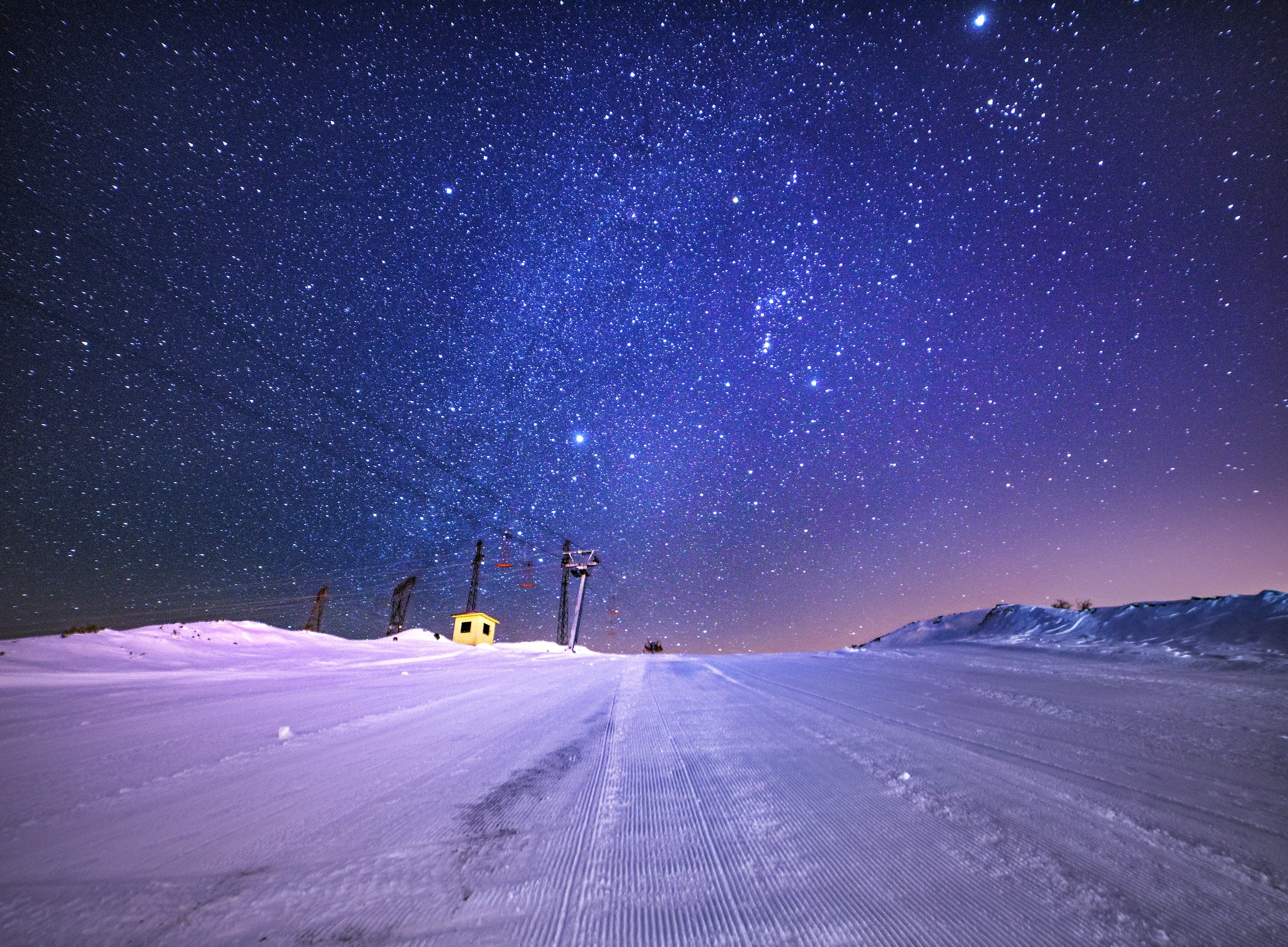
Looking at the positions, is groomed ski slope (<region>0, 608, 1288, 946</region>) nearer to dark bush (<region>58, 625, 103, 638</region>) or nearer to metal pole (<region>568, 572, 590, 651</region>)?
dark bush (<region>58, 625, 103, 638</region>)

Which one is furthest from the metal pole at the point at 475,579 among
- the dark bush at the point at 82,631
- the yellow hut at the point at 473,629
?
the dark bush at the point at 82,631

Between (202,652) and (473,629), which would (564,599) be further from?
(202,652)

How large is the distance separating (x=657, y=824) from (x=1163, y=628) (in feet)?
32.9

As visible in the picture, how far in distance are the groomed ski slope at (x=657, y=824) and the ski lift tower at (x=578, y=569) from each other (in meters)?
22.0

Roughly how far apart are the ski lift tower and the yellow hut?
5.16m

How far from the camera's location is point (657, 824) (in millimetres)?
1459

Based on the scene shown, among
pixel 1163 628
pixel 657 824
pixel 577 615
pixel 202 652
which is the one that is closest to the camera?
pixel 657 824

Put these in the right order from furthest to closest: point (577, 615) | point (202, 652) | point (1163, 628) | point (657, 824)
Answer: point (577, 615) < point (202, 652) < point (1163, 628) < point (657, 824)

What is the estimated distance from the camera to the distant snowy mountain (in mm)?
5512

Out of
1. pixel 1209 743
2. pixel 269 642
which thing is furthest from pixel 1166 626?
pixel 269 642

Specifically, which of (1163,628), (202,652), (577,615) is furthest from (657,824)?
(577,615)

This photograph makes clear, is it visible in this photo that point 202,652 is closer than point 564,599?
Yes

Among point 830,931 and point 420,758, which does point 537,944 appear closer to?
point 830,931

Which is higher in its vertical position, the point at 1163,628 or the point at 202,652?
the point at 1163,628
